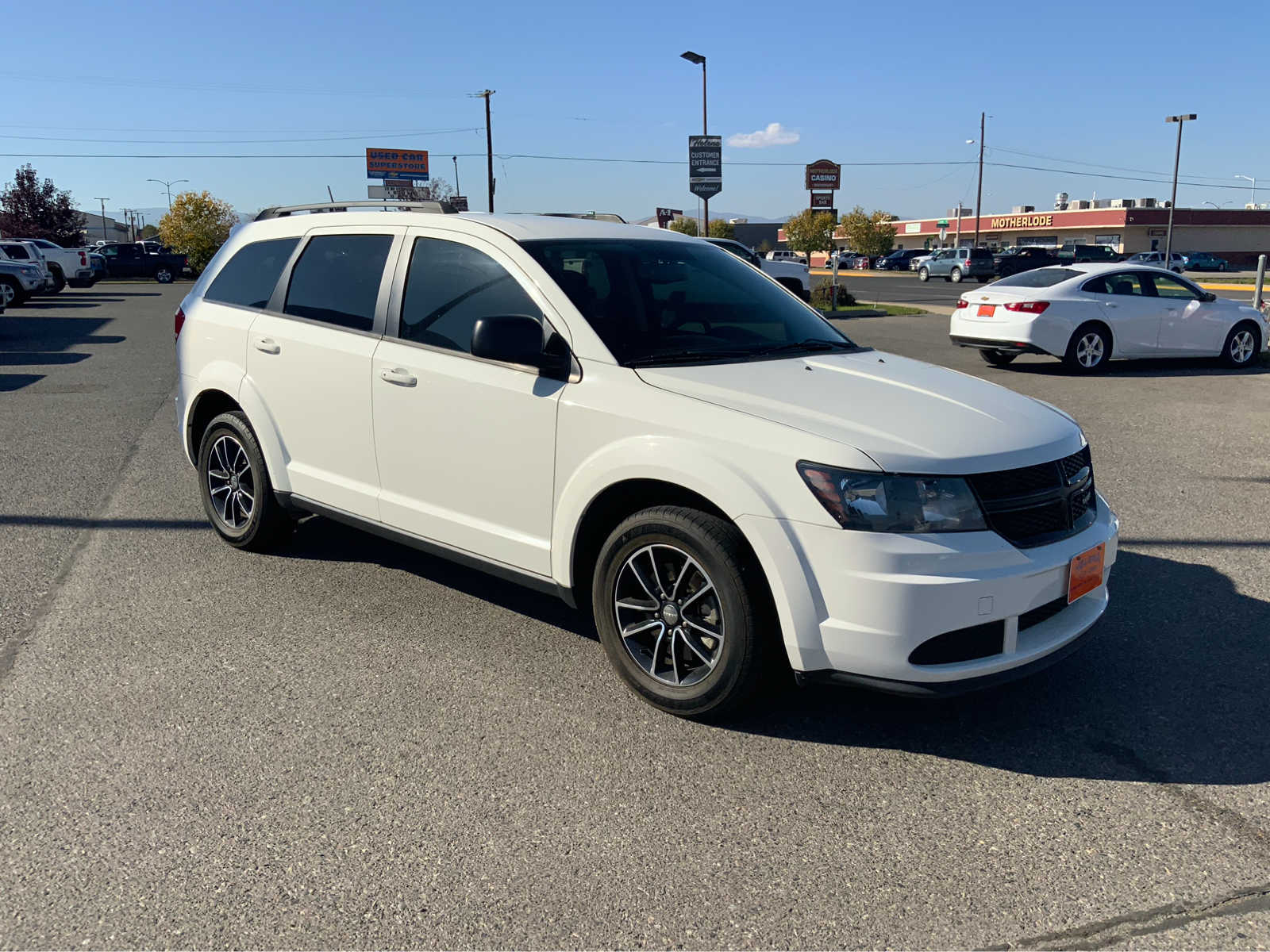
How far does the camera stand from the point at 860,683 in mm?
3492

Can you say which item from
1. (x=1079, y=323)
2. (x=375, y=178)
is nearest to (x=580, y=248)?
(x=1079, y=323)

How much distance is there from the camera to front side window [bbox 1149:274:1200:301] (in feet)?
47.7

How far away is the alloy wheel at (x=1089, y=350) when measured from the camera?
46.8 feet

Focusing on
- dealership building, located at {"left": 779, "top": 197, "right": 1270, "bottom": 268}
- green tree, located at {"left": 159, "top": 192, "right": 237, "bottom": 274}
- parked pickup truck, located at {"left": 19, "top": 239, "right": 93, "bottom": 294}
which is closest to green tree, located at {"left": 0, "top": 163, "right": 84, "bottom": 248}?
green tree, located at {"left": 159, "top": 192, "right": 237, "bottom": 274}

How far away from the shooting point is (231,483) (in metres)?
5.90

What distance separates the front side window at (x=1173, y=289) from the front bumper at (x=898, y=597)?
1272cm

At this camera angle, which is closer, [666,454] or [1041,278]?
[666,454]

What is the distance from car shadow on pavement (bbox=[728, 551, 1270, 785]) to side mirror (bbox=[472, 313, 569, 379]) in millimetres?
1560

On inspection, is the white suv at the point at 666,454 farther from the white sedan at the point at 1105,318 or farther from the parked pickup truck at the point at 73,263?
the parked pickup truck at the point at 73,263

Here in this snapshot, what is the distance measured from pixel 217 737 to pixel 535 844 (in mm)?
1357

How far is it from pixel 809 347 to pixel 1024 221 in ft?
319

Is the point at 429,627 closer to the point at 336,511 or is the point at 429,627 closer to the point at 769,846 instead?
the point at 336,511

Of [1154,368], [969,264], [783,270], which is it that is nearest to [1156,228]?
[969,264]

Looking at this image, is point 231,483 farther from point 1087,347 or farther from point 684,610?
point 1087,347
